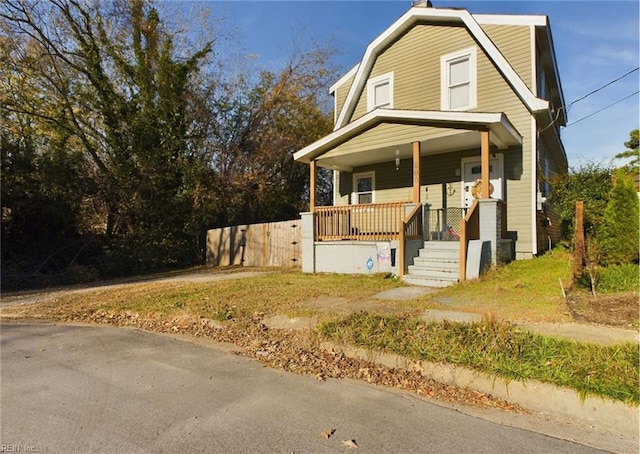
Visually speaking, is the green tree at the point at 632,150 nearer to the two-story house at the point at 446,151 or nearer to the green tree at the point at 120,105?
the two-story house at the point at 446,151

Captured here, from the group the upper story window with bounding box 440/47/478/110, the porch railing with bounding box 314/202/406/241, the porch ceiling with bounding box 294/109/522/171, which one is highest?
the upper story window with bounding box 440/47/478/110

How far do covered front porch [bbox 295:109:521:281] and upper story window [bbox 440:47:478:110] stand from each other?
1.46 metres

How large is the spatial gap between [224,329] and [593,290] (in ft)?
19.5

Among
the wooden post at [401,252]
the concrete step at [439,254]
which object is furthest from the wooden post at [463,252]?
the wooden post at [401,252]

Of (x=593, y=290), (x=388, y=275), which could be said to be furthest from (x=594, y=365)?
(x=388, y=275)

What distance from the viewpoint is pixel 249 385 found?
3.96 metres

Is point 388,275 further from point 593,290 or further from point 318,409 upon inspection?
point 318,409

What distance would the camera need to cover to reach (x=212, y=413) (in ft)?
11.0

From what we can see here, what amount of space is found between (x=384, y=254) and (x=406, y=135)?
332 centimetres

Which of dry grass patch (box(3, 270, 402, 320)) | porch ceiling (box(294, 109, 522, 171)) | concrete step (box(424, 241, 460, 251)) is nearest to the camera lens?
dry grass patch (box(3, 270, 402, 320))

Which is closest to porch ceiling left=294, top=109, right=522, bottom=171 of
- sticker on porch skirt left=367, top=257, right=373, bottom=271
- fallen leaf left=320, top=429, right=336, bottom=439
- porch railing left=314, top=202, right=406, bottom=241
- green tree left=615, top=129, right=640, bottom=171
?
porch railing left=314, top=202, right=406, bottom=241

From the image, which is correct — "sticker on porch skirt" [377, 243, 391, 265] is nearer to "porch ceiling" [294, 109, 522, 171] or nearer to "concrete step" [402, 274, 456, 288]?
"concrete step" [402, 274, 456, 288]

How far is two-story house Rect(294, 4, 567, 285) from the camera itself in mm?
9781

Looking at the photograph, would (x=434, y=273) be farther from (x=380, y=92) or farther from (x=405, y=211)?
(x=380, y=92)
